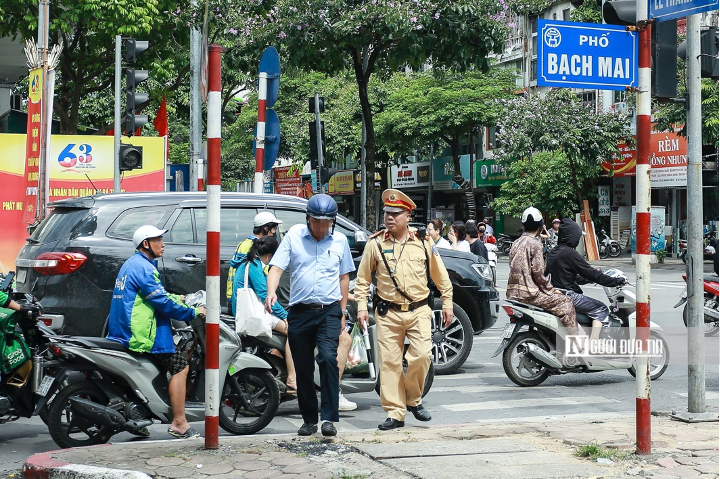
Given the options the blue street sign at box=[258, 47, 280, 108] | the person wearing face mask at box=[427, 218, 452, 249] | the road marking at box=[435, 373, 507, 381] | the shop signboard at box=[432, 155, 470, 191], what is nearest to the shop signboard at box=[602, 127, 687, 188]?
the shop signboard at box=[432, 155, 470, 191]

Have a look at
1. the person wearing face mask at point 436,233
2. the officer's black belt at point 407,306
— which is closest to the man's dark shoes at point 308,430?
the officer's black belt at point 407,306

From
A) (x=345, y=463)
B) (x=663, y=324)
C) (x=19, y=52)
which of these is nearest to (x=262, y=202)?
(x=345, y=463)

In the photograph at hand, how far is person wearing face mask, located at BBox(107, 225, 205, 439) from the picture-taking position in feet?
21.3

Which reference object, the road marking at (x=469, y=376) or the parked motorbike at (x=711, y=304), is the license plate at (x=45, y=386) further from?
the parked motorbike at (x=711, y=304)

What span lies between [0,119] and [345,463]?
93.5 ft

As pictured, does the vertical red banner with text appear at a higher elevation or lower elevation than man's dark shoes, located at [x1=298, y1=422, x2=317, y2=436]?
higher

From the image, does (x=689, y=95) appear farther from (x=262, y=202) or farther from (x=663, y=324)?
(x=663, y=324)

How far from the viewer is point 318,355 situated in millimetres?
6742

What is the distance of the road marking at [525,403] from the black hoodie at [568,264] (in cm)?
117

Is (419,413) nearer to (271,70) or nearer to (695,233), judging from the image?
(695,233)

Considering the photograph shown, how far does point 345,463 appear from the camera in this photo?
227 inches

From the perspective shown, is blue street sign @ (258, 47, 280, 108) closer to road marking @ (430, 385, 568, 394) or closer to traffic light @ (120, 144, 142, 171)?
road marking @ (430, 385, 568, 394)

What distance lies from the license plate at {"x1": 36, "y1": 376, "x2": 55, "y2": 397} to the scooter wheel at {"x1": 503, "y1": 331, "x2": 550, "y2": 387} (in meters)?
4.42

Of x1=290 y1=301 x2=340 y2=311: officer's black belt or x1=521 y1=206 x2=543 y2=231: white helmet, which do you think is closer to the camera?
x1=290 y1=301 x2=340 y2=311: officer's black belt
